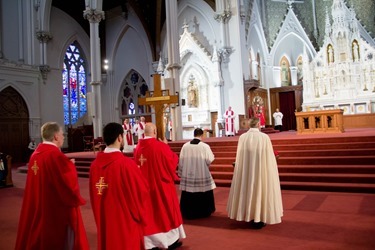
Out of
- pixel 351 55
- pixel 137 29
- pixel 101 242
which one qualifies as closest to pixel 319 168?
pixel 101 242

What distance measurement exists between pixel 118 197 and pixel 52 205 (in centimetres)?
68

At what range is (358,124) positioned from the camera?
16.7 m

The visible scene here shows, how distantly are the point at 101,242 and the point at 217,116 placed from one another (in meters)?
15.0

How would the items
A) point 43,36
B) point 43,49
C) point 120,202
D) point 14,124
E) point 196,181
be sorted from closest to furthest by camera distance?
1. point 120,202
2. point 196,181
3. point 14,124
4. point 43,36
5. point 43,49

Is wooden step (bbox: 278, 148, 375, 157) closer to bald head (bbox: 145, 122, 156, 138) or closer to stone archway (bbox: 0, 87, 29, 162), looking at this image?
bald head (bbox: 145, 122, 156, 138)

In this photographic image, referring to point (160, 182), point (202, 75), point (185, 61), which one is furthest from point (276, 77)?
point (160, 182)

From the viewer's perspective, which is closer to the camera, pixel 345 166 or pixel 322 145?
pixel 345 166

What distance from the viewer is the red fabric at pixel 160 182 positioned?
12.6 ft

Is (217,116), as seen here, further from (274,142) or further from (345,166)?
(345,166)

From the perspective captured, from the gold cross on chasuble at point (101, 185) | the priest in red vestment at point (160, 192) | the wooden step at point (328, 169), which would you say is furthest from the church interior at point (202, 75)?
the gold cross on chasuble at point (101, 185)

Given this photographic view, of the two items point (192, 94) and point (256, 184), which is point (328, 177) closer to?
point (256, 184)

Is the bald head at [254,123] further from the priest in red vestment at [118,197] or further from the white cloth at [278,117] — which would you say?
the white cloth at [278,117]

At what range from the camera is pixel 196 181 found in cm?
535

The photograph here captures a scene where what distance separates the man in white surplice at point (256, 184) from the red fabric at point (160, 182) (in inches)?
43.1
